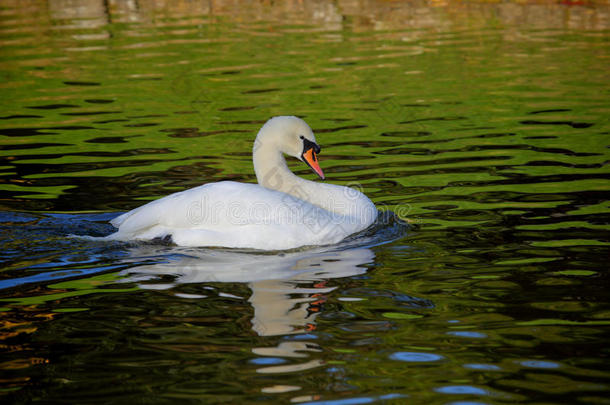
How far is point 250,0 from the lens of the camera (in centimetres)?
3088

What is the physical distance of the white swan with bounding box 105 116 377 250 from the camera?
23.1 feet

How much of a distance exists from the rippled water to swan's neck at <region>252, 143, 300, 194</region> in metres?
0.87

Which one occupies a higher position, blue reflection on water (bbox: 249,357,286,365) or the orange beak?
the orange beak

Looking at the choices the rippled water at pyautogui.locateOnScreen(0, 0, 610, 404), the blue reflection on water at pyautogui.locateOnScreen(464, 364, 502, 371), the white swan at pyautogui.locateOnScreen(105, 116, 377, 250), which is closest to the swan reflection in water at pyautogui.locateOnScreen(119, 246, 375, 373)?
the rippled water at pyautogui.locateOnScreen(0, 0, 610, 404)

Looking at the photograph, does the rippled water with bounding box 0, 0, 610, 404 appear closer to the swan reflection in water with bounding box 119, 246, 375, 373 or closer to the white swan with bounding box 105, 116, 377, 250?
the swan reflection in water with bounding box 119, 246, 375, 373

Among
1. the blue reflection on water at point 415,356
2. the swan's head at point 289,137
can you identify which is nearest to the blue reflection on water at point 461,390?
the blue reflection on water at point 415,356

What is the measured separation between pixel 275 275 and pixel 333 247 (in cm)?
94

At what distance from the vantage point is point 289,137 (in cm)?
784

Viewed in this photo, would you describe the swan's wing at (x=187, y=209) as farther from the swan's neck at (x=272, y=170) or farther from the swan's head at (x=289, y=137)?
the swan's head at (x=289, y=137)

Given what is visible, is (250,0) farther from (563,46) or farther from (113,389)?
Answer: (113,389)

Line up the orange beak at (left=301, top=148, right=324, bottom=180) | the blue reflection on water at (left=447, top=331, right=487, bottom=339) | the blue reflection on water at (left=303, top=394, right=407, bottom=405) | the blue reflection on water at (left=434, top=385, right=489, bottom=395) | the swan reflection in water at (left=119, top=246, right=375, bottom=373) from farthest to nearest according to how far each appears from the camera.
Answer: the orange beak at (left=301, top=148, right=324, bottom=180) → the swan reflection in water at (left=119, top=246, right=375, bottom=373) → the blue reflection on water at (left=447, top=331, right=487, bottom=339) → the blue reflection on water at (left=434, top=385, right=489, bottom=395) → the blue reflection on water at (left=303, top=394, right=407, bottom=405)

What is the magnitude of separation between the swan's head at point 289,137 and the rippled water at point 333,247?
98 centimetres

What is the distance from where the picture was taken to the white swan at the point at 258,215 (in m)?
7.04

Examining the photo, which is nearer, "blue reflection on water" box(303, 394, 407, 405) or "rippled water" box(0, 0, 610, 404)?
"blue reflection on water" box(303, 394, 407, 405)
